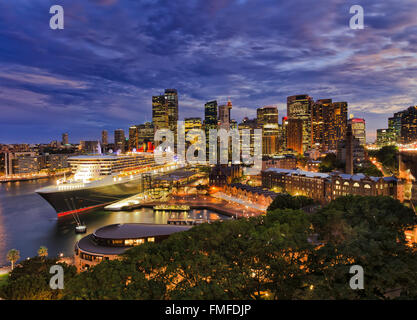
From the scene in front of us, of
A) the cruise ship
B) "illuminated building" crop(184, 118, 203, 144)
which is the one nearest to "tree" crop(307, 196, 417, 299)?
the cruise ship

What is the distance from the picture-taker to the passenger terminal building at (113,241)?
14135 millimetres

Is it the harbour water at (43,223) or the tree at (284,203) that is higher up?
the tree at (284,203)

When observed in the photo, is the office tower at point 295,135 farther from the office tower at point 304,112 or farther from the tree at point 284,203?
the tree at point 284,203

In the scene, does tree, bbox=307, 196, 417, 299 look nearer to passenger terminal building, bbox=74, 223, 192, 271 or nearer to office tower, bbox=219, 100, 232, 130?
passenger terminal building, bbox=74, 223, 192, 271

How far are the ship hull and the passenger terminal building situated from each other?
11.3 m

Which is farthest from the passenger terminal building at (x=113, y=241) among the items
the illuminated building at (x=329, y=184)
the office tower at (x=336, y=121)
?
the office tower at (x=336, y=121)

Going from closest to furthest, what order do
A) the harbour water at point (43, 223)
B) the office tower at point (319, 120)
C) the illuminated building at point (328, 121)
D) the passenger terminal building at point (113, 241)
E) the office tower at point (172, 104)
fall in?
the passenger terminal building at point (113, 241) → the harbour water at point (43, 223) → the illuminated building at point (328, 121) → the office tower at point (319, 120) → the office tower at point (172, 104)

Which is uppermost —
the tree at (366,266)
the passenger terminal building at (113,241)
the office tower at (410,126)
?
the office tower at (410,126)

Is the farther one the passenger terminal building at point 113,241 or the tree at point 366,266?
the passenger terminal building at point 113,241

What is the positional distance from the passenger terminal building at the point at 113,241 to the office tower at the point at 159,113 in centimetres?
10596

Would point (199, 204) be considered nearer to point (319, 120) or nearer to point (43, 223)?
point (43, 223)

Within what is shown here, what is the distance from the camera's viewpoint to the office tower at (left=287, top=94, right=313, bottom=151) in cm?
12512

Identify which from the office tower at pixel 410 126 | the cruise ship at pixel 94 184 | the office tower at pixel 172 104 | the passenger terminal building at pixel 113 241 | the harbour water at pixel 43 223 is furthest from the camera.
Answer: the office tower at pixel 172 104

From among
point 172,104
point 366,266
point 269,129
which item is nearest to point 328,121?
point 269,129
